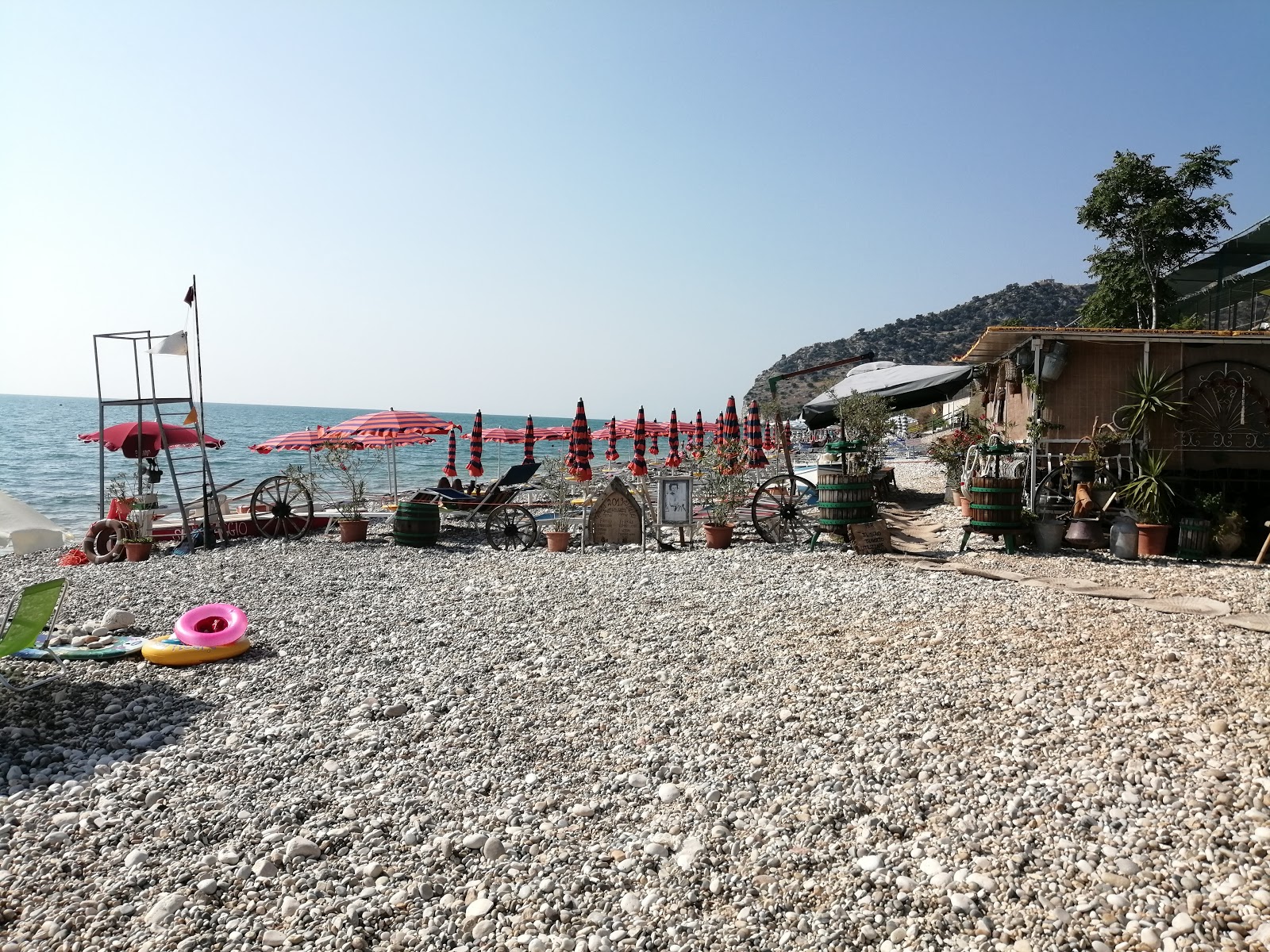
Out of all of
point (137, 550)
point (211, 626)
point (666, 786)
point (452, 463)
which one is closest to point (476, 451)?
point (452, 463)

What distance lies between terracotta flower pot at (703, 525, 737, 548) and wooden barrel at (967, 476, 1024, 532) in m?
2.90

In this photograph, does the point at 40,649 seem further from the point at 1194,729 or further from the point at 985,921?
the point at 1194,729

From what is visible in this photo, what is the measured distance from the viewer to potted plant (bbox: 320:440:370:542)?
11.9 m

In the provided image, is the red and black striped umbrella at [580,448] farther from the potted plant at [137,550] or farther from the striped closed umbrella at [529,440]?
the potted plant at [137,550]

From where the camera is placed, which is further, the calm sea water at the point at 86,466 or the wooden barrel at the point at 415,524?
the calm sea water at the point at 86,466

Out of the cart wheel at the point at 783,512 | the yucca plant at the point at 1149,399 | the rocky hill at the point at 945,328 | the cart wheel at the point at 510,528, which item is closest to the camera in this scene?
the yucca plant at the point at 1149,399

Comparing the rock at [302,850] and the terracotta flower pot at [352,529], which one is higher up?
the terracotta flower pot at [352,529]

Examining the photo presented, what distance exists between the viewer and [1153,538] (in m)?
8.88

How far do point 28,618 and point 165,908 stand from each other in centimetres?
297

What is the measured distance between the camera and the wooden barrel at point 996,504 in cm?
893

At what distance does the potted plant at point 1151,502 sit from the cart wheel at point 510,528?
7346mm

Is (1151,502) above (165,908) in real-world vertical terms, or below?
above

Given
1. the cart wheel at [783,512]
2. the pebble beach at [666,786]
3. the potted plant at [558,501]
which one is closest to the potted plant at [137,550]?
the pebble beach at [666,786]

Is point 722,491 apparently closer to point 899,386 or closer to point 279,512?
point 899,386
